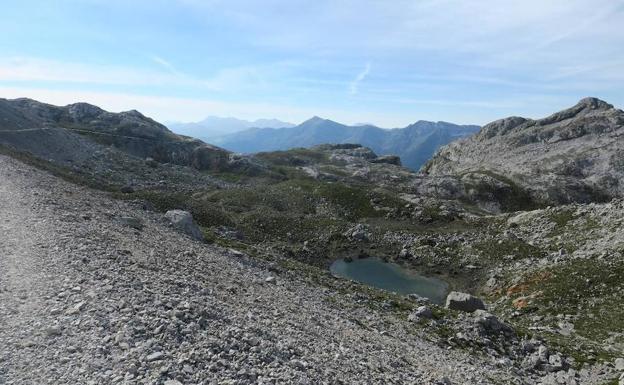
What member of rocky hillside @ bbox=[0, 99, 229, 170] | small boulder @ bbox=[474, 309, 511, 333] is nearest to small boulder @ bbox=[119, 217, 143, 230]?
small boulder @ bbox=[474, 309, 511, 333]

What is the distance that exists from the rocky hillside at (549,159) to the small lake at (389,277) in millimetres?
75349

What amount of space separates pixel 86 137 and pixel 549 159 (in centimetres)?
15173

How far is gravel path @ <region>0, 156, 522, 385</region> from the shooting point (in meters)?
14.2

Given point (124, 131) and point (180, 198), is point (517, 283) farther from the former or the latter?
point (124, 131)

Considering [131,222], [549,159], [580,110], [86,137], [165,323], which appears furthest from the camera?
[580,110]

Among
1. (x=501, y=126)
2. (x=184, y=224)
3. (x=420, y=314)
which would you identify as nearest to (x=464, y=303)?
(x=420, y=314)

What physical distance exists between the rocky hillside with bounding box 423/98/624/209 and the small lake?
2967 inches

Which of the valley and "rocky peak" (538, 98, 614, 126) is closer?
the valley

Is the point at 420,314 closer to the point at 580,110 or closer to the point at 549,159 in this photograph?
the point at 549,159

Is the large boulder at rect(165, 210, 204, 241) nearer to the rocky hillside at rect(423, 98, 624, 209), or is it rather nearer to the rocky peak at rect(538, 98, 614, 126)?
the rocky hillside at rect(423, 98, 624, 209)

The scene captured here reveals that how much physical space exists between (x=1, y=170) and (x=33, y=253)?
38.1 meters

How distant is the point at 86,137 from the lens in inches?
5271

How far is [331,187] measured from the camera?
103312 millimetres

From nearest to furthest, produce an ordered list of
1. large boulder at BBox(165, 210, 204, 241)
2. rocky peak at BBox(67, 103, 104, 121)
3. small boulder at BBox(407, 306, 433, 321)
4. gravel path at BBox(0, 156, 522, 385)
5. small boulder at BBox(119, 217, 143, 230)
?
1. gravel path at BBox(0, 156, 522, 385)
2. small boulder at BBox(407, 306, 433, 321)
3. small boulder at BBox(119, 217, 143, 230)
4. large boulder at BBox(165, 210, 204, 241)
5. rocky peak at BBox(67, 103, 104, 121)
